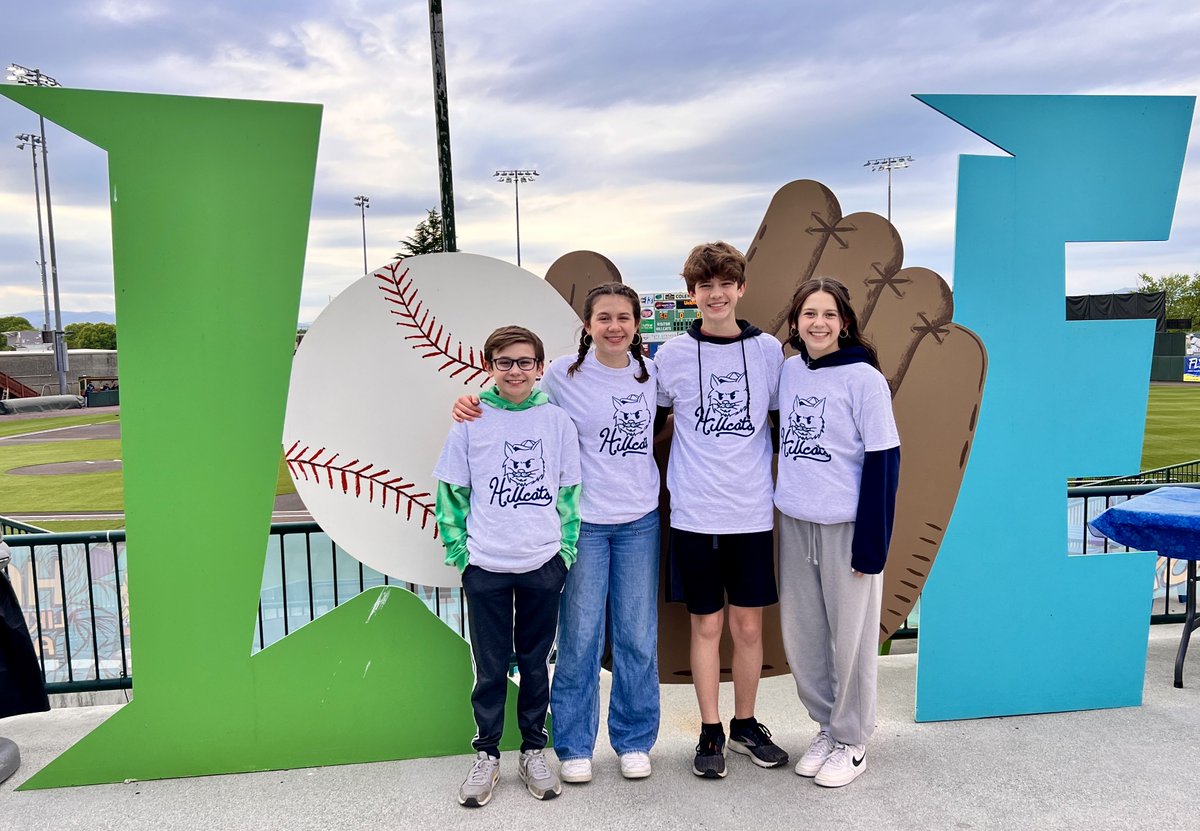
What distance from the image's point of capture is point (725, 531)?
7.61ft

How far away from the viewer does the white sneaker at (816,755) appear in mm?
2475

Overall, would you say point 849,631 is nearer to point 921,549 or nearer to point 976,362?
point 921,549

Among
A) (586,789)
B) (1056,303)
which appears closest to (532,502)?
(586,789)

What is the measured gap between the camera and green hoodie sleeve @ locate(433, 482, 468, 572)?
2.28m

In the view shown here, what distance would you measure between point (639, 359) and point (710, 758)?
1289 mm

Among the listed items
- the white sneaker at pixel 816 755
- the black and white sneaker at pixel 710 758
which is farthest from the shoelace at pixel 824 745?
the black and white sneaker at pixel 710 758

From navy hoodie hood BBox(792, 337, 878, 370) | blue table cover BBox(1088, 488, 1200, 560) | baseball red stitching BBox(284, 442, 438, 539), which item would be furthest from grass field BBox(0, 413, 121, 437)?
blue table cover BBox(1088, 488, 1200, 560)

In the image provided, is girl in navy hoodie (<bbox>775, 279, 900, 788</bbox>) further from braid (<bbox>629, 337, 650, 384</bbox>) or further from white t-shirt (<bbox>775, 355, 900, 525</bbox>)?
braid (<bbox>629, 337, 650, 384</bbox>)

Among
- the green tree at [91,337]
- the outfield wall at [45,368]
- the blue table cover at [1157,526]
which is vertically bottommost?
the outfield wall at [45,368]

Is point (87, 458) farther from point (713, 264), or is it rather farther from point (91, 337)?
point (91, 337)

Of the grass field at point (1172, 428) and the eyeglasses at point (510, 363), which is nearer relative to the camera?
the eyeglasses at point (510, 363)

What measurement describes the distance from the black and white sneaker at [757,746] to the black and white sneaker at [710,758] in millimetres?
125

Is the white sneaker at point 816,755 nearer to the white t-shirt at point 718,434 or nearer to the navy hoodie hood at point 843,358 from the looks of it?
the white t-shirt at point 718,434

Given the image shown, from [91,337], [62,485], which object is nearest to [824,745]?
[62,485]
